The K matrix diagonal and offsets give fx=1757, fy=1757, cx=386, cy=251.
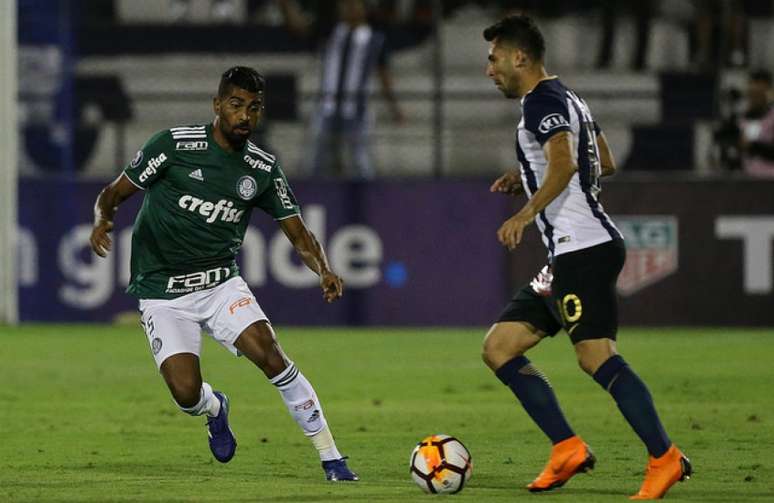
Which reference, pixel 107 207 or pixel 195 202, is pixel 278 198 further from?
pixel 107 207

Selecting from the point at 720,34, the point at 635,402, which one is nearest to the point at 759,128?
the point at 720,34

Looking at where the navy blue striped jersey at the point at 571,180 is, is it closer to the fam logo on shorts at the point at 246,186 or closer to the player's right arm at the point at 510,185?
the player's right arm at the point at 510,185

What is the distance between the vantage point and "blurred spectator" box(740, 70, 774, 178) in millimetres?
18672

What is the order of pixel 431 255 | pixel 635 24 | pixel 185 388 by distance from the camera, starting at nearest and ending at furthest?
pixel 185 388, pixel 431 255, pixel 635 24

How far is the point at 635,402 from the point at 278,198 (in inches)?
83.9

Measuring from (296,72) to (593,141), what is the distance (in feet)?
51.2

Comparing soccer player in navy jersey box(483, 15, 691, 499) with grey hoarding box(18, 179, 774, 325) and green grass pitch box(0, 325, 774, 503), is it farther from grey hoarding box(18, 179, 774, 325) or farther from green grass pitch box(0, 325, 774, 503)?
grey hoarding box(18, 179, 774, 325)

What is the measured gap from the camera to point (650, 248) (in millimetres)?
18188

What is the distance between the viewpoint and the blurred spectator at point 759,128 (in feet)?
61.3

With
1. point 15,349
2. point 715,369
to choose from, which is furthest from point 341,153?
point 715,369

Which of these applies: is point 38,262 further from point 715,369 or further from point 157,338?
point 157,338

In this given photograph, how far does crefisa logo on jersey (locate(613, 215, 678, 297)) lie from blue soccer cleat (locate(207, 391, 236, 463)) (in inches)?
400

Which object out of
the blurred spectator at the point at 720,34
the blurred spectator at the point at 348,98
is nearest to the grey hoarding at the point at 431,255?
the blurred spectator at the point at 348,98

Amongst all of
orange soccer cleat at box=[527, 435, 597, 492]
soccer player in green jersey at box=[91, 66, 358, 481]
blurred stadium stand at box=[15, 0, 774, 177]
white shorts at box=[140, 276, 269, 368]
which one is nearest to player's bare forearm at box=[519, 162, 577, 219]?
orange soccer cleat at box=[527, 435, 597, 492]
